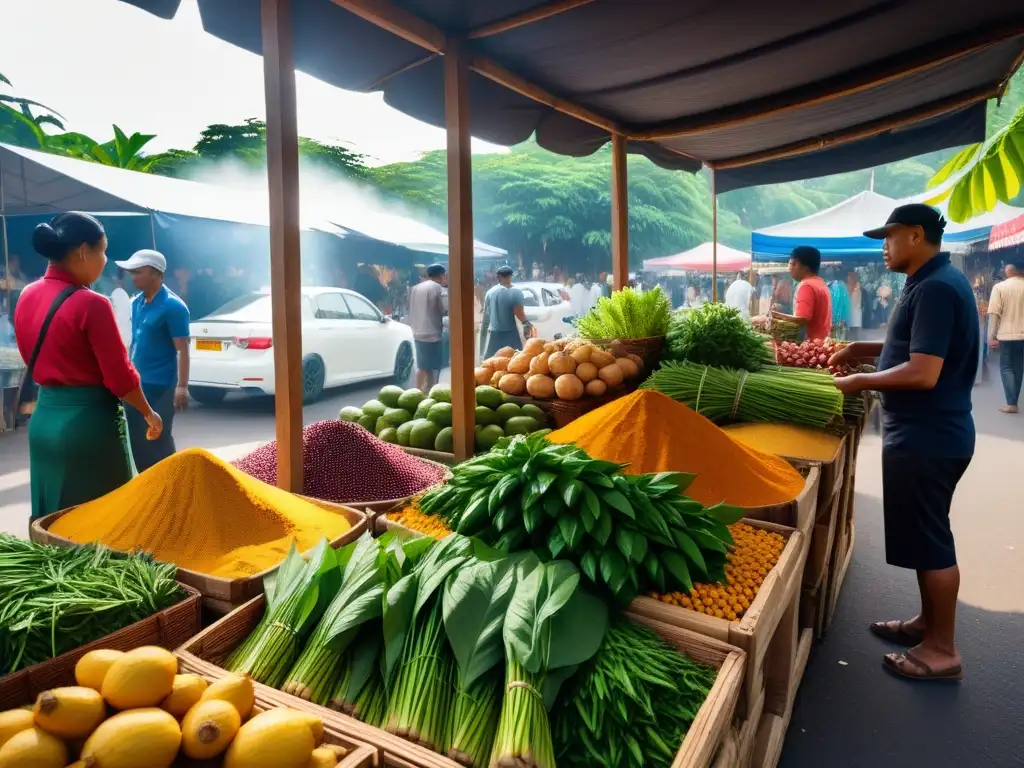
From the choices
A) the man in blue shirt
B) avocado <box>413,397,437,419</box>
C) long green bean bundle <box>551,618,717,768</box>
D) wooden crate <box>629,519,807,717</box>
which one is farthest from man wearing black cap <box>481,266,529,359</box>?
long green bean bundle <box>551,618,717,768</box>

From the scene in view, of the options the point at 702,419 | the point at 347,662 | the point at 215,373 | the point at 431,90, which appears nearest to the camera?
the point at 347,662

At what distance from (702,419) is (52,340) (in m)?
2.23

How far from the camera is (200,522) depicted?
1778mm

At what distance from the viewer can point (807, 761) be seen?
6.90 ft

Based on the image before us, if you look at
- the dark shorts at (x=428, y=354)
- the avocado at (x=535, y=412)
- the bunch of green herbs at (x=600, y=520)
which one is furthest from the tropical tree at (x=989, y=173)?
the dark shorts at (x=428, y=354)

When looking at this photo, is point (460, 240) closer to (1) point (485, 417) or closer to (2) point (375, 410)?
(1) point (485, 417)

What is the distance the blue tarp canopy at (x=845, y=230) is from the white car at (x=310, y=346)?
24.0ft

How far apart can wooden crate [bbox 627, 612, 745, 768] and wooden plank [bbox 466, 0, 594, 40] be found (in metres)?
2.04

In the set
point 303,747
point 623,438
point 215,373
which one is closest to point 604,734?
point 303,747

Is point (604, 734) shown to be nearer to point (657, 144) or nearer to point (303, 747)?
point (303, 747)

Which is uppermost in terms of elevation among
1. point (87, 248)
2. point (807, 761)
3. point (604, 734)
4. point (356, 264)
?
point (356, 264)

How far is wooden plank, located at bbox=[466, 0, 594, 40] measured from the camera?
2385mm

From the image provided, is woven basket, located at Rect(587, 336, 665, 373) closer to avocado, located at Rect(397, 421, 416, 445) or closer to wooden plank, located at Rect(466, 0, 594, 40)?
avocado, located at Rect(397, 421, 416, 445)

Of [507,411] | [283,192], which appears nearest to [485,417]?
[507,411]
